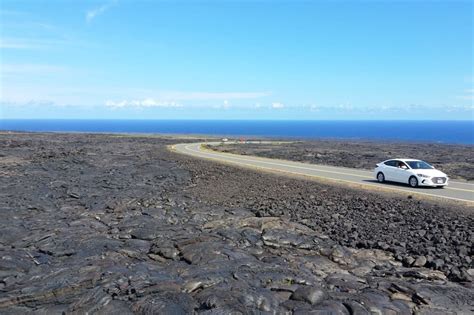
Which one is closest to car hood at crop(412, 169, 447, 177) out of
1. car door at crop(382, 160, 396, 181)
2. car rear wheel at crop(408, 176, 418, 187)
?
car rear wheel at crop(408, 176, 418, 187)

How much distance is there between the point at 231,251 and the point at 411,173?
16680mm

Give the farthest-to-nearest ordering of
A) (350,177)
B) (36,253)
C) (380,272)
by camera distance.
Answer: (350,177) < (36,253) < (380,272)

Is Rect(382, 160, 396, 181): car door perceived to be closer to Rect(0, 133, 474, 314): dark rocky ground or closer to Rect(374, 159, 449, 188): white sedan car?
Rect(374, 159, 449, 188): white sedan car

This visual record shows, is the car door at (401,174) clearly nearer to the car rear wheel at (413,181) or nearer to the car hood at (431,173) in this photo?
the car rear wheel at (413,181)

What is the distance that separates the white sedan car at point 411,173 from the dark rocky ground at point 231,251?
4.20m

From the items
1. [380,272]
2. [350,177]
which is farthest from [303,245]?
[350,177]

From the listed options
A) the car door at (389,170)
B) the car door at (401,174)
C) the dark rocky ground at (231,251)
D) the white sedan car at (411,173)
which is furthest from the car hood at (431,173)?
the dark rocky ground at (231,251)

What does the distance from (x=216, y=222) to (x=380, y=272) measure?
7.51 meters

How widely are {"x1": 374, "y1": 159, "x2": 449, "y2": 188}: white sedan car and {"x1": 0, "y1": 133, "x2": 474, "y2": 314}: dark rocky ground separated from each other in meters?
4.20

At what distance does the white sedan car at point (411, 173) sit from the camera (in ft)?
86.3

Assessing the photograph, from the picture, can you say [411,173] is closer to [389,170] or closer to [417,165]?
[417,165]

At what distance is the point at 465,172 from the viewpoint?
3694 centimetres

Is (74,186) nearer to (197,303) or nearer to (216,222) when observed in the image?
(216,222)

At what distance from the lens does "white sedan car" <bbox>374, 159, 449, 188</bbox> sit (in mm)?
26308
